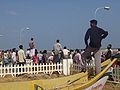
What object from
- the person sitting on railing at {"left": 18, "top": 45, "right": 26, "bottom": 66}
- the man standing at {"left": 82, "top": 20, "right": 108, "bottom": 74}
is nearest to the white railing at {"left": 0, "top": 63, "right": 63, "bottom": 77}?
the person sitting on railing at {"left": 18, "top": 45, "right": 26, "bottom": 66}

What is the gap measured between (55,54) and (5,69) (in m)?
2.96

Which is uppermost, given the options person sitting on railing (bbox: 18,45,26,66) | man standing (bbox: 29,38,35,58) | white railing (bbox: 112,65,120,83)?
man standing (bbox: 29,38,35,58)

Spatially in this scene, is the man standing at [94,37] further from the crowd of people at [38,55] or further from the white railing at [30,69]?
the white railing at [30,69]

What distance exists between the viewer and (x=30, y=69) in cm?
2186

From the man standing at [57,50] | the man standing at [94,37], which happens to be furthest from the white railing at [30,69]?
the man standing at [94,37]

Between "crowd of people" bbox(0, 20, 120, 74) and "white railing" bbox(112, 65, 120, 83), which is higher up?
→ "crowd of people" bbox(0, 20, 120, 74)

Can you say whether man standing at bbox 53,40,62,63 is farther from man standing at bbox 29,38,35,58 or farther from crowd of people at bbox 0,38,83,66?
man standing at bbox 29,38,35,58

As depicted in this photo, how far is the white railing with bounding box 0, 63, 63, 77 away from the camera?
70.4 ft

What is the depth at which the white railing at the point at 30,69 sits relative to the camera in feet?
70.4

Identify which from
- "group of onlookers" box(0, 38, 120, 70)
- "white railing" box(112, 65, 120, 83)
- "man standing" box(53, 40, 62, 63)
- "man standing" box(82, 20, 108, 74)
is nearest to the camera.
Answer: "man standing" box(82, 20, 108, 74)

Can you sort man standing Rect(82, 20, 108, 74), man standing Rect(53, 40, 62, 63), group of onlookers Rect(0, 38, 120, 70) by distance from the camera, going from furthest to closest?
man standing Rect(53, 40, 62, 63), group of onlookers Rect(0, 38, 120, 70), man standing Rect(82, 20, 108, 74)

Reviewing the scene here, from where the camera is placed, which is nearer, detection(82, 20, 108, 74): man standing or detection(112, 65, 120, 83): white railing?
detection(82, 20, 108, 74): man standing

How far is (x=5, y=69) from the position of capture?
21484 mm

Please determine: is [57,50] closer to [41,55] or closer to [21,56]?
[21,56]
